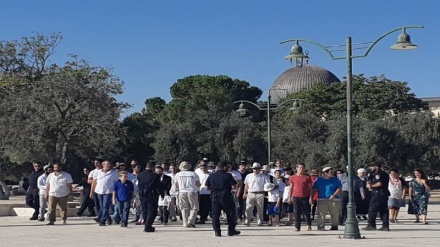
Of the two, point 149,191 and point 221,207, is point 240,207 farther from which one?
point 221,207

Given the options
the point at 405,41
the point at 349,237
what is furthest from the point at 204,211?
the point at 405,41

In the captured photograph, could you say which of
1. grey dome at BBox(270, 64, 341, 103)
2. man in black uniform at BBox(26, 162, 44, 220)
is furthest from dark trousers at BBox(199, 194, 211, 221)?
grey dome at BBox(270, 64, 341, 103)

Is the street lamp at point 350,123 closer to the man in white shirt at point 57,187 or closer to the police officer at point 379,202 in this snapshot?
the police officer at point 379,202

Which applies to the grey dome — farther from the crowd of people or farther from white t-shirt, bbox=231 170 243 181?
white t-shirt, bbox=231 170 243 181

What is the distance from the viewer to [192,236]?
16953 millimetres

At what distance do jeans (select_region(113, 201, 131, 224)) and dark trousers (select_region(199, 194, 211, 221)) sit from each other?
2102 mm

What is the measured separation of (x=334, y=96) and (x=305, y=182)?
62.8 m

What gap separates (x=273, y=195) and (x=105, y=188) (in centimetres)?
422

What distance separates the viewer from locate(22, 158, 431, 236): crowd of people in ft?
58.5

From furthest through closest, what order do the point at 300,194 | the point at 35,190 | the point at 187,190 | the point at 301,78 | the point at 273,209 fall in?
1. the point at 301,78
2. the point at 35,190
3. the point at 273,209
4. the point at 187,190
5. the point at 300,194

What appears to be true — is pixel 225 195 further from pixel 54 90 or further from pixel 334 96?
pixel 334 96

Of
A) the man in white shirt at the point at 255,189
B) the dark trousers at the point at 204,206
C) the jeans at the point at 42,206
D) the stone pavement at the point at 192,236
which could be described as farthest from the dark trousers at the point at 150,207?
the jeans at the point at 42,206

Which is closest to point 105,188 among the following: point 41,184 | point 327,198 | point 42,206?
point 41,184

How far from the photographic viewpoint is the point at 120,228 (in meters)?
19.3
